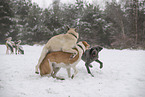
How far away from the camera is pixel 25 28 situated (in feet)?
87.0

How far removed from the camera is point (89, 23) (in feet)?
70.8

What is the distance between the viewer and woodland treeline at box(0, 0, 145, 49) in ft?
58.3

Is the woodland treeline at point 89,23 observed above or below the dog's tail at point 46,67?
above

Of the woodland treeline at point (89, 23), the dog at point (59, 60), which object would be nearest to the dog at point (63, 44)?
the dog at point (59, 60)

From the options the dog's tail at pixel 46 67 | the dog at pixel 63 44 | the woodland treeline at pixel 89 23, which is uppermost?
the woodland treeline at pixel 89 23

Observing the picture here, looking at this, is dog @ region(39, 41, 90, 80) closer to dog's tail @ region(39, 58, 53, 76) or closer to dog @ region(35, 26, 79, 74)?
dog's tail @ region(39, 58, 53, 76)

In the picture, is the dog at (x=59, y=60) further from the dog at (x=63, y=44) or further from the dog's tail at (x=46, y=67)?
the dog at (x=63, y=44)

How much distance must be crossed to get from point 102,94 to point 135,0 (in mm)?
19387

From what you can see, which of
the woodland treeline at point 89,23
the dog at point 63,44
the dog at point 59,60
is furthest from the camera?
the woodland treeline at point 89,23

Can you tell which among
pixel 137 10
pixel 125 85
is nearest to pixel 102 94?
pixel 125 85

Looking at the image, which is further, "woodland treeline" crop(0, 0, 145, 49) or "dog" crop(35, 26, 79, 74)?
"woodland treeline" crop(0, 0, 145, 49)

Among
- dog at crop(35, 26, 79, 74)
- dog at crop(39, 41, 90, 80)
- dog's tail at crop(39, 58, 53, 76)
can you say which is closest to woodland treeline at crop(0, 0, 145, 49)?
dog at crop(39, 41, 90, 80)

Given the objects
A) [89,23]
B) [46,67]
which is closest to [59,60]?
[46,67]

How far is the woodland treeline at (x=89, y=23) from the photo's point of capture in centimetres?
1778
